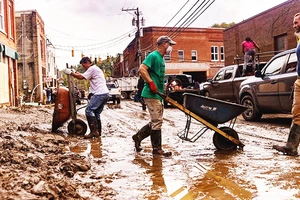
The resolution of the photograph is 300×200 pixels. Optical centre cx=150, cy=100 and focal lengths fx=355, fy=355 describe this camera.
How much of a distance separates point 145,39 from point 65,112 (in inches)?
1450

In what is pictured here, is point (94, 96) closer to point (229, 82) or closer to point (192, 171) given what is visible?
point (192, 171)

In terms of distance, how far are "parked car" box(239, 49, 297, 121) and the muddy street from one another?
7.82ft

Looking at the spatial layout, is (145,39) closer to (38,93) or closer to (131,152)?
(38,93)

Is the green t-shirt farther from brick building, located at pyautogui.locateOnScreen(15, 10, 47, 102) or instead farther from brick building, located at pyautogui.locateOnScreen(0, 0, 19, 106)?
brick building, located at pyautogui.locateOnScreen(15, 10, 47, 102)

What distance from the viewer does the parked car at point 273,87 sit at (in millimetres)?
8562

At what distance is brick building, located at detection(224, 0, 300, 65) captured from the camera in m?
22.1

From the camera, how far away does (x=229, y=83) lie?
13.5 metres

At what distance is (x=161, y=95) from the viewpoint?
5.39 metres

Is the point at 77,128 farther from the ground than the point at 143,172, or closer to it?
farther from the ground

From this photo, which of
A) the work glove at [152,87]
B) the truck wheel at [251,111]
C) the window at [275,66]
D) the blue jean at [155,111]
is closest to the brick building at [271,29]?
the truck wheel at [251,111]

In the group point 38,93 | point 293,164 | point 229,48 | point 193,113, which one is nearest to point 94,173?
point 193,113

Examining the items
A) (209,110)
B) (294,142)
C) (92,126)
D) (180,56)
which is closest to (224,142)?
(209,110)

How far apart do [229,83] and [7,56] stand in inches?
527

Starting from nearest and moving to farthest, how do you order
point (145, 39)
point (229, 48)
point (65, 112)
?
point (65, 112)
point (229, 48)
point (145, 39)
